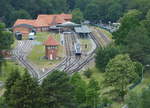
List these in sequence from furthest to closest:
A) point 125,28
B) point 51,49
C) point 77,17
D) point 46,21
Answer: 1. point 77,17
2. point 46,21
3. point 125,28
4. point 51,49

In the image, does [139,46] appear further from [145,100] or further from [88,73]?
[145,100]

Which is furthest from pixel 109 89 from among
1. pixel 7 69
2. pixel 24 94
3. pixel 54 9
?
pixel 54 9

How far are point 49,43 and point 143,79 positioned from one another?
55.3 ft

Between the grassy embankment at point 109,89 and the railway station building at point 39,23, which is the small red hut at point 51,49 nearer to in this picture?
the grassy embankment at point 109,89

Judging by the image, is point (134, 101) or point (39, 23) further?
point (39, 23)

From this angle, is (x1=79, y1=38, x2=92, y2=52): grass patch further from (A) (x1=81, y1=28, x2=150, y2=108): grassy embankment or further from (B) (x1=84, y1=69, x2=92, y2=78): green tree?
(B) (x1=84, y1=69, x2=92, y2=78): green tree

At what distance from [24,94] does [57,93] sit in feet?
9.66

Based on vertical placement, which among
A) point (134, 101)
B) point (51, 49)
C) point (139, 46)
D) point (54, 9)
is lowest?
point (134, 101)

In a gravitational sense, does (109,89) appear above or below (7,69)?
below

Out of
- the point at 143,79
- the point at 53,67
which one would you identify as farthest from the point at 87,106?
the point at 53,67

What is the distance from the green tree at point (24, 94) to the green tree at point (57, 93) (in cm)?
73

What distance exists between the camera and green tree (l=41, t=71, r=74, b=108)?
1296 inches

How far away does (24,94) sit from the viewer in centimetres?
3209

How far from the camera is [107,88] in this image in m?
46.2
